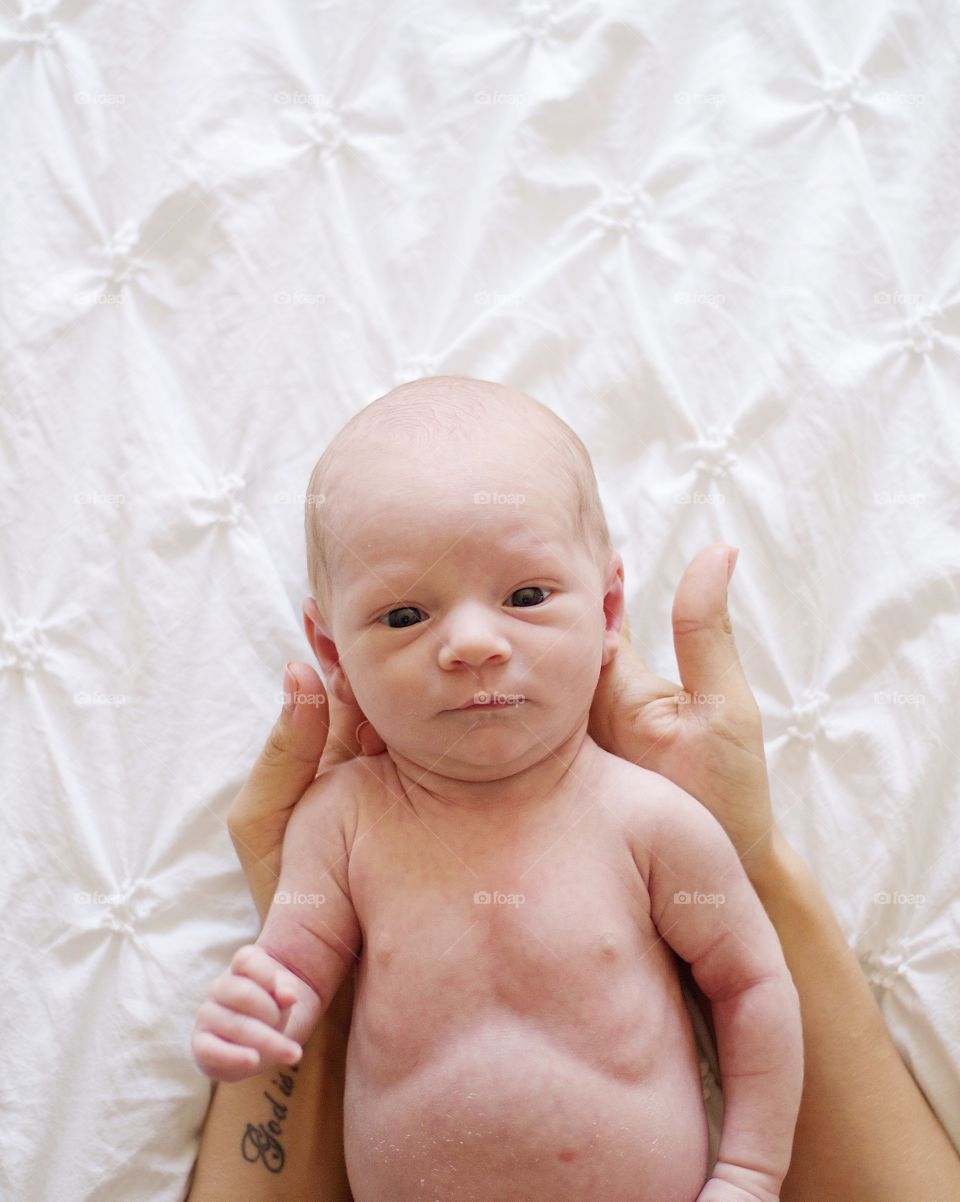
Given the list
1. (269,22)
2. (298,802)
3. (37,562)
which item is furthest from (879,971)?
(269,22)

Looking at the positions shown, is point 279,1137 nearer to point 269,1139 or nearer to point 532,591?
point 269,1139

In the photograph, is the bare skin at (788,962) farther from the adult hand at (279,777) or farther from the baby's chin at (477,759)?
the baby's chin at (477,759)

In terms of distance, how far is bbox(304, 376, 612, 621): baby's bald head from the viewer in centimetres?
153

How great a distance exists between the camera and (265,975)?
1.34 meters

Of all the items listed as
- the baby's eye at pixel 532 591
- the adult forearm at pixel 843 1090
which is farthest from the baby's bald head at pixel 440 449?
the adult forearm at pixel 843 1090

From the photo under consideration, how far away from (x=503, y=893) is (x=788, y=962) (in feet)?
1.52

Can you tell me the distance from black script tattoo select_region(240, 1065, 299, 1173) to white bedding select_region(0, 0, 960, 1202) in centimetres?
19

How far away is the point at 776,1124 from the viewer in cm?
150

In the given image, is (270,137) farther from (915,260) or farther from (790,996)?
(790,996)

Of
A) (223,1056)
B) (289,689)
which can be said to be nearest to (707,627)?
(289,689)

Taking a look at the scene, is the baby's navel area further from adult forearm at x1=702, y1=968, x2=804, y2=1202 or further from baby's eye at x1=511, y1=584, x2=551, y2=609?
baby's eye at x1=511, y1=584, x2=551, y2=609

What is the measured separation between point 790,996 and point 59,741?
1.12 meters

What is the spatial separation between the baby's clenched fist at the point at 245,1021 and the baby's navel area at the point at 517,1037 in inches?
8.1

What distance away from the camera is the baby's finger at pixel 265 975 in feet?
4.38
